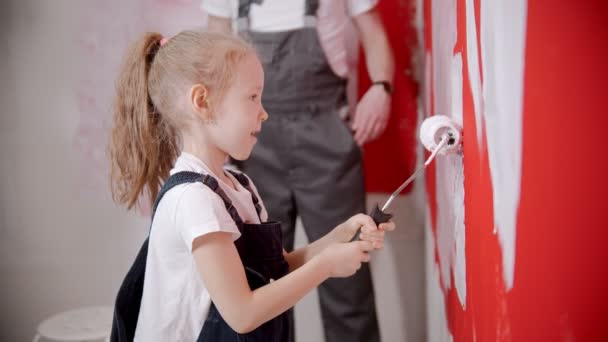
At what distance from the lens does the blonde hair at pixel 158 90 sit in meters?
1.07

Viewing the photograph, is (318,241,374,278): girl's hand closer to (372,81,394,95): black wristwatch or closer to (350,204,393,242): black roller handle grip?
(350,204,393,242): black roller handle grip

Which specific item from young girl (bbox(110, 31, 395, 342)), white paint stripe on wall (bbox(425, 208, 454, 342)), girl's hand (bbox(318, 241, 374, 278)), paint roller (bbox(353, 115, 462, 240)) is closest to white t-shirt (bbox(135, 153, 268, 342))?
young girl (bbox(110, 31, 395, 342))

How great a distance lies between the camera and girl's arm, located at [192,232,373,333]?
97 centimetres

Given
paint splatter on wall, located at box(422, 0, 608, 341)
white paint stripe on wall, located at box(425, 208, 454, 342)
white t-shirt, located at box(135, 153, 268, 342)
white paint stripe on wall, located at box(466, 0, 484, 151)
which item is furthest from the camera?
white paint stripe on wall, located at box(425, 208, 454, 342)

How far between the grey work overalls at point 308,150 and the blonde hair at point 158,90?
1.55ft

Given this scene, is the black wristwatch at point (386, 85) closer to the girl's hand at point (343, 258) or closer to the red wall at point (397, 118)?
the red wall at point (397, 118)

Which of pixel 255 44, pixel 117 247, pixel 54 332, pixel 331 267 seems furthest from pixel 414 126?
pixel 54 332

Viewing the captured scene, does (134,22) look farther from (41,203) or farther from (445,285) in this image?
(445,285)

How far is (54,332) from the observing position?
1670 mm

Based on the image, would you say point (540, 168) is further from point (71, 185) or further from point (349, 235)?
point (71, 185)

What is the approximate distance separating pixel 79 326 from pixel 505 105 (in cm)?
134

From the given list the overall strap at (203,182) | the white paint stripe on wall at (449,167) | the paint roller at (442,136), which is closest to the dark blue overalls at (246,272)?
Result: the overall strap at (203,182)

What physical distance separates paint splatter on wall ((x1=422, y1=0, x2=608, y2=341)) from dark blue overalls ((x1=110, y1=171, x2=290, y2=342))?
1.21 feet

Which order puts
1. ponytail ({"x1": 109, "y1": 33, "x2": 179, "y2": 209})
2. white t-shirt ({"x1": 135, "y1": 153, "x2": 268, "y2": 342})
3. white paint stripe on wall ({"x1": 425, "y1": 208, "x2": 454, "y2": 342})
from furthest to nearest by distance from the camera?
white paint stripe on wall ({"x1": 425, "y1": 208, "x2": 454, "y2": 342}), ponytail ({"x1": 109, "y1": 33, "x2": 179, "y2": 209}), white t-shirt ({"x1": 135, "y1": 153, "x2": 268, "y2": 342})
